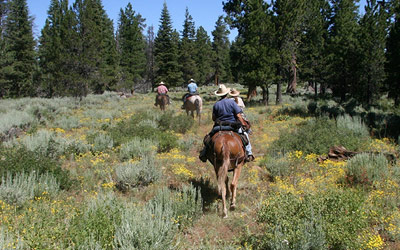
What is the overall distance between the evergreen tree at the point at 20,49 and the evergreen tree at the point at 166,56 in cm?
1891

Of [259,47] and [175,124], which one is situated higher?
[259,47]

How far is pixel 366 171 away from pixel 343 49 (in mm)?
22526

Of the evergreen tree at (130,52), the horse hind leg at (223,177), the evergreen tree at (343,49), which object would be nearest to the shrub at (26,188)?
the horse hind leg at (223,177)

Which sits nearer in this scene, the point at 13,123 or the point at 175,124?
the point at 13,123

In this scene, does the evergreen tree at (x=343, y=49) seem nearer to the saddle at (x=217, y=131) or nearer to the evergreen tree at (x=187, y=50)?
the saddle at (x=217, y=131)

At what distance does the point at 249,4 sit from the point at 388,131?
15.4 m

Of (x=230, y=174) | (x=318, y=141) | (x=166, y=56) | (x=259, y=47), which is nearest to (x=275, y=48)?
(x=259, y=47)

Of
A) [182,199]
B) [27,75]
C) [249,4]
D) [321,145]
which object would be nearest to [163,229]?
[182,199]

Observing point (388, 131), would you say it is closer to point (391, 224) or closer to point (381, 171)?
point (381, 171)

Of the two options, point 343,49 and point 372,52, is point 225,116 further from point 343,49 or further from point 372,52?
point 343,49

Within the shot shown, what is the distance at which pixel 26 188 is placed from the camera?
5777 millimetres

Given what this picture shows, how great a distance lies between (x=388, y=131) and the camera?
11977mm

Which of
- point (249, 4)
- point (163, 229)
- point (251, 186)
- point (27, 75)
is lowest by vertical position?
point (251, 186)

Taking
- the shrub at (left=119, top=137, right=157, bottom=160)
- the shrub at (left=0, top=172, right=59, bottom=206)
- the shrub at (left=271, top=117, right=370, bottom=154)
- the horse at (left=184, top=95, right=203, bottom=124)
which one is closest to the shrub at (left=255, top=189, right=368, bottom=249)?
the shrub at (left=0, top=172, right=59, bottom=206)
